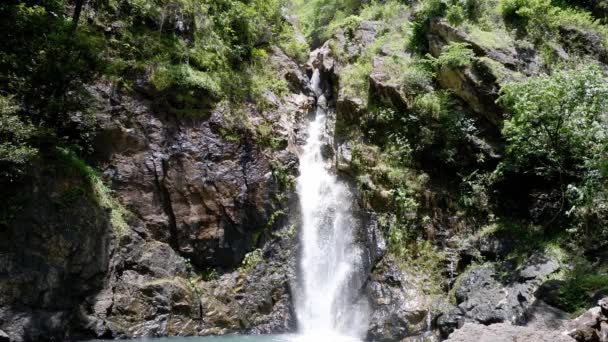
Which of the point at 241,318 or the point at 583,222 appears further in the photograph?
the point at 241,318

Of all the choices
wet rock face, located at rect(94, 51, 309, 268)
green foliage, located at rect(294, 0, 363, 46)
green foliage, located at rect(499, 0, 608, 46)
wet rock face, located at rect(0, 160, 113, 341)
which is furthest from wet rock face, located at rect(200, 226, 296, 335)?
green foliage, located at rect(294, 0, 363, 46)

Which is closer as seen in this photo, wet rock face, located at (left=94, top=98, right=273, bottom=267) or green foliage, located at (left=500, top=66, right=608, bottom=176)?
green foliage, located at (left=500, top=66, right=608, bottom=176)

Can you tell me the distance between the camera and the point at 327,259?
16.3 m

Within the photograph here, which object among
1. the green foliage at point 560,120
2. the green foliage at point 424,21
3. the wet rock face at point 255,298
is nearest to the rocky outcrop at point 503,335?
the green foliage at point 560,120

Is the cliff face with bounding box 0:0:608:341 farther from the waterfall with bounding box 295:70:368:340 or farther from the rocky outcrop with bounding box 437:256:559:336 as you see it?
the waterfall with bounding box 295:70:368:340

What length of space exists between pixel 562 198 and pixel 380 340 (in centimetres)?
684

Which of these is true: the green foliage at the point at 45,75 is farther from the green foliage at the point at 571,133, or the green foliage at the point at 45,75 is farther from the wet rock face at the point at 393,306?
the green foliage at the point at 571,133

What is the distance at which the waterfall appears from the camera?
14906 mm

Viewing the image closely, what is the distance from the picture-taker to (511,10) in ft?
62.0

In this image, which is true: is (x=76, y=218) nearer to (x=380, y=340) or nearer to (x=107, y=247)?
(x=107, y=247)

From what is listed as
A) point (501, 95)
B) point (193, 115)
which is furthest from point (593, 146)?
point (193, 115)

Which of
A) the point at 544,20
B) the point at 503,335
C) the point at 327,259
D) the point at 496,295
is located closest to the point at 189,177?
the point at 327,259

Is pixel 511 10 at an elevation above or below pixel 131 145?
above

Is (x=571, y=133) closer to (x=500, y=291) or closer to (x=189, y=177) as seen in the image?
(x=500, y=291)
